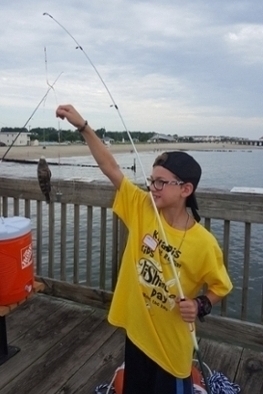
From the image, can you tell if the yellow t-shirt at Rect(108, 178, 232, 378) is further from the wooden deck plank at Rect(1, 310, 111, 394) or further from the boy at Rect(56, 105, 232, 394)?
the wooden deck plank at Rect(1, 310, 111, 394)

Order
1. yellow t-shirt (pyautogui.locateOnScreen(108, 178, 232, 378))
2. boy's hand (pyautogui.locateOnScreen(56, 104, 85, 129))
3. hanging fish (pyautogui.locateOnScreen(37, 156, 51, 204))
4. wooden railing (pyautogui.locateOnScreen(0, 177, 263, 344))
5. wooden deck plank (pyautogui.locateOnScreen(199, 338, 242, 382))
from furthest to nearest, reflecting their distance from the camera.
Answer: hanging fish (pyautogui.locateOnScreen(37, 156, 51, 204)) → wooden railing (pyautogui.locateOnScreen(0, 177, 263, 344)) → wooden deck plank (pyautogui.locateOnScreen(199, 338, 242, 382)) → boy's hand (pyautogui.locateOnScreen(56, 104, 85, 129)) → yellow t-shirt (pyautogui.locateOnScreen(108, 178, 232, 378))

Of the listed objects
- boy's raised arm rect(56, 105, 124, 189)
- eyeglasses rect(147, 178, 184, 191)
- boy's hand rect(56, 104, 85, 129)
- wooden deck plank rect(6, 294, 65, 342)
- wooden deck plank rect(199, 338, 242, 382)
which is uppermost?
boy's hand rect(56, 104, 85, 129)

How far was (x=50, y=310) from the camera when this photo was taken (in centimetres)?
326

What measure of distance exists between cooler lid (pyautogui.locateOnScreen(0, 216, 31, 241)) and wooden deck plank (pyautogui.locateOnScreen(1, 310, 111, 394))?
90 cm

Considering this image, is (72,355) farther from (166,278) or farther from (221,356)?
(166,278)

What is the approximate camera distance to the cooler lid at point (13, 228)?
223 cm

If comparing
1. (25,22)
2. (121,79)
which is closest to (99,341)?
(121,79)

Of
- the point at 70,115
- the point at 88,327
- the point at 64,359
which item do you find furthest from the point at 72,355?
the point at 70,115

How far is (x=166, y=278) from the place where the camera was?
1.57 metres

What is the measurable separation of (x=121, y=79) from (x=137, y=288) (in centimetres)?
209

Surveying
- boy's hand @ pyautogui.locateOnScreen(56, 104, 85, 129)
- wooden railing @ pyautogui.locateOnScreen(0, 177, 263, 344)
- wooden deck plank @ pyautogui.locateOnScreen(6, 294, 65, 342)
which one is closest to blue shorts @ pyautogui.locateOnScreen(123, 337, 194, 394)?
boy's hand @ pyautogui.locateOnScreen(56, 104, 85, 129)

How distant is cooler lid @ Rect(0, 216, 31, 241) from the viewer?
223 centimetres

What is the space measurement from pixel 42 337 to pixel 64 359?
1.15ft

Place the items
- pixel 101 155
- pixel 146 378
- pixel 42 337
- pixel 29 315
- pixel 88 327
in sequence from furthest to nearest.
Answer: pixel 29 315 → pixel 88 327 → pixel 42 337 → pixel 101 155 → pixel 146 378
